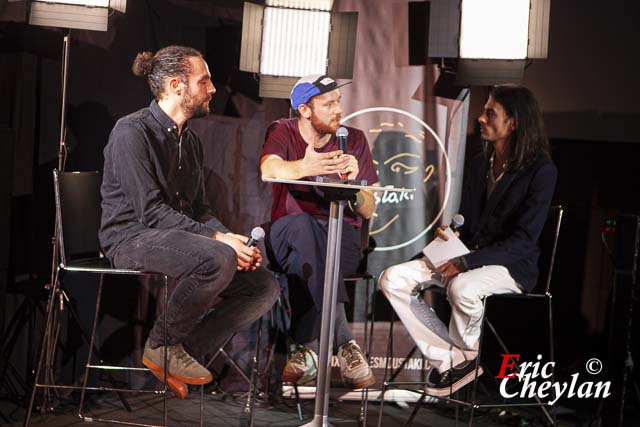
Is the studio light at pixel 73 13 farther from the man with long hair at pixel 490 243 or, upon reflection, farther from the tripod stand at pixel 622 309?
the tripod stand at pixel 622 309

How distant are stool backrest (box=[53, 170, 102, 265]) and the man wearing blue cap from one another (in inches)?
30.8

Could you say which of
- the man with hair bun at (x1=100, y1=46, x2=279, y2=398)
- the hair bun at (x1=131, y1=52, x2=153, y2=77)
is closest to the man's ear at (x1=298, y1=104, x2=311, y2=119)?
the man with hair bun at (x1=100, y1=46, x2=279, y2=398)

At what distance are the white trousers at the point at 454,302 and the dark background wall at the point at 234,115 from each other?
0.91 metres

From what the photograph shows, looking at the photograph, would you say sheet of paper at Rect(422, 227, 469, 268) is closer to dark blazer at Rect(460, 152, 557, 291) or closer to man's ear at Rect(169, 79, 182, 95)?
dark blazer at Rect(460, 152, 557, 291)

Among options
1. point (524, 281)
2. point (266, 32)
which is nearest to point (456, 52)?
point (266, 32)

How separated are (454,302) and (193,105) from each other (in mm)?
1450

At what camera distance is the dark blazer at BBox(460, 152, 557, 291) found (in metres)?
3.80

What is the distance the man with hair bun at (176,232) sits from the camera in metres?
3.45

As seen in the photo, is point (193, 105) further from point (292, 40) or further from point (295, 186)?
point (292, 40)

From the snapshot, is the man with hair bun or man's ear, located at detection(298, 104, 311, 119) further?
man's ear, located at detection(298, 104, 311, 119)

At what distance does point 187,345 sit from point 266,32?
5.35 ft

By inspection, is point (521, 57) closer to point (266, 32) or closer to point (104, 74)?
point (266, 32)

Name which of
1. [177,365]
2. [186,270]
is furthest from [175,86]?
[177,365]

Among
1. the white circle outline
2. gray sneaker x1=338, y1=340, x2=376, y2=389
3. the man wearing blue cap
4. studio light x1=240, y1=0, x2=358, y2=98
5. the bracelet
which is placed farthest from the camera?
the white circle outline
